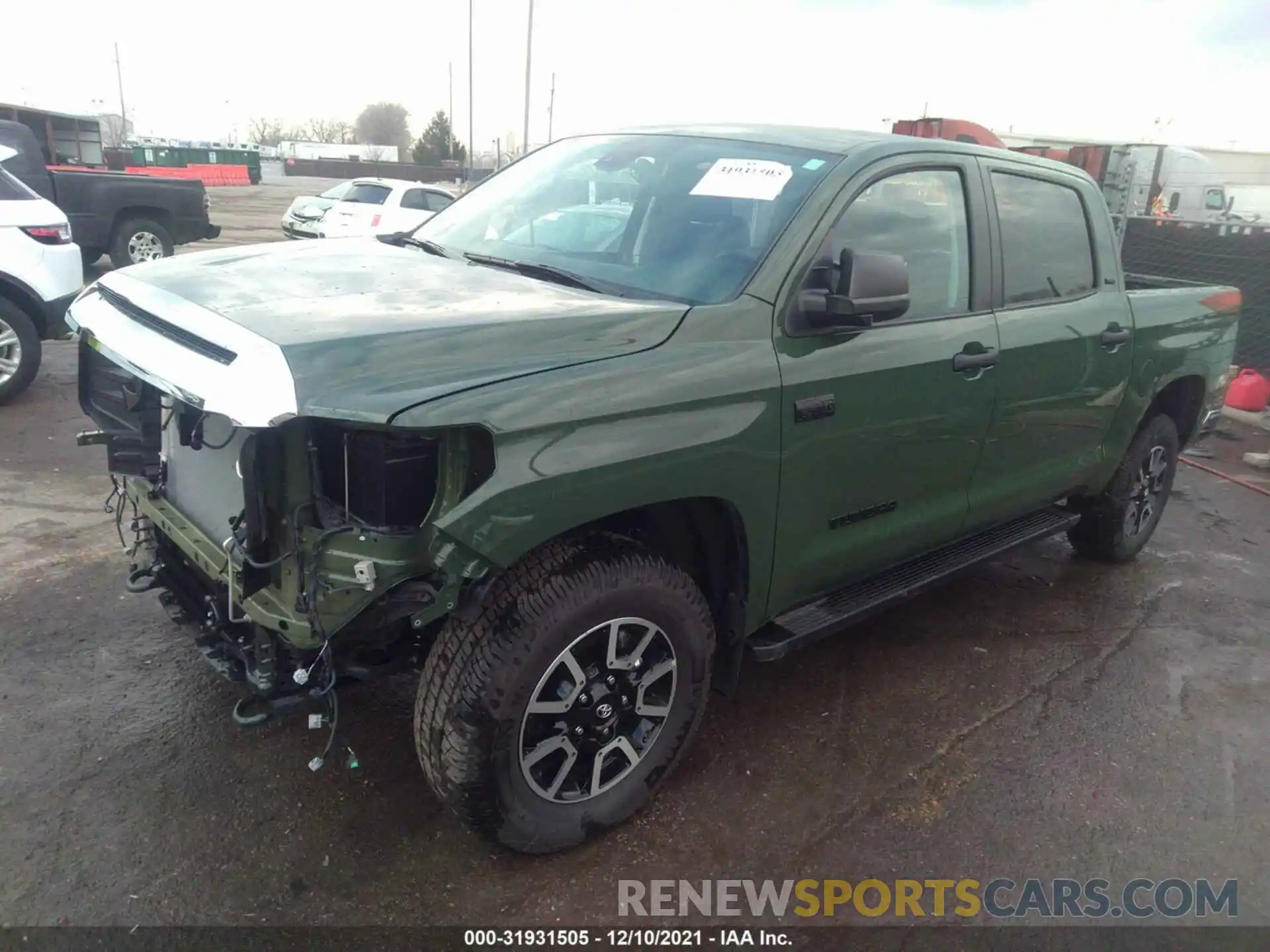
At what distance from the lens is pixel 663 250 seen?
308 centimetres

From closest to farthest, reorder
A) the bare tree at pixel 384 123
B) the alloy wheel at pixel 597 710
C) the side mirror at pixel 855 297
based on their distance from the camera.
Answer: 1. the alloy wheel at pixel 597 710
2. the side mirror at pixel 855 297
3. the bare tree at pixel 384 123

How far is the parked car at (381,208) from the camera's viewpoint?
14.4 metres

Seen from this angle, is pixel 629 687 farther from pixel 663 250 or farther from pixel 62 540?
pixel 62 540

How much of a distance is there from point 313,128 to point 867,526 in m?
105

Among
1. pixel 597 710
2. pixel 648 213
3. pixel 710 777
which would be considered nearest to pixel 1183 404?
pixel 648 213

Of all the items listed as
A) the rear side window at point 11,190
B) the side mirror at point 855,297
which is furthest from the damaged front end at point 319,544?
the rear side window at point 11,190

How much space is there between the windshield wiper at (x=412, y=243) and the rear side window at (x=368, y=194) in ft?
38.3

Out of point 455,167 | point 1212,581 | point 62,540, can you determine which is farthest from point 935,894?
point 455,167

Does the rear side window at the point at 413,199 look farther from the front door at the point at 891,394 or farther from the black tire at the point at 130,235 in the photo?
the front door at the point at 891,394

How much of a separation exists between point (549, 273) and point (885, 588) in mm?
1675

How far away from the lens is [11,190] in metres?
6.89

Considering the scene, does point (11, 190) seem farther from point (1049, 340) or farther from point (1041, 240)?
point (1049, 340)

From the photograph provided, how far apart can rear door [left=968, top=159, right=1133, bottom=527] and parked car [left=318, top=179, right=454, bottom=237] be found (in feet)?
37.1

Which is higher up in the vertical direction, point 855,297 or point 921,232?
point 921,232
